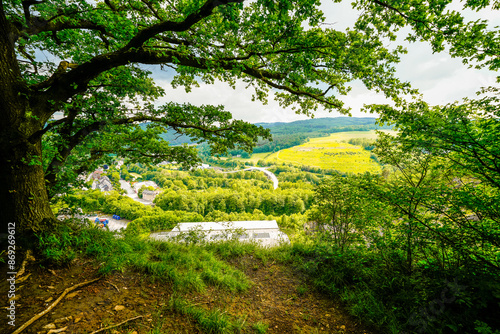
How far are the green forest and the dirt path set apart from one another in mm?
25

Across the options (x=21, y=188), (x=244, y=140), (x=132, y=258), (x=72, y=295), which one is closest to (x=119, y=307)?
(x=72, y=295)

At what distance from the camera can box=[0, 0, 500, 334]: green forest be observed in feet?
8.43

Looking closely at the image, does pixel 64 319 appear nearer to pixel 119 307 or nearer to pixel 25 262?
pixel 119 307

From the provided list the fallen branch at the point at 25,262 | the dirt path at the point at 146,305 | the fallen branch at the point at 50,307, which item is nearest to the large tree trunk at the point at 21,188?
the fallen branch at the point at 25,262

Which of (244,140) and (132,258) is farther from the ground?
(244,140)

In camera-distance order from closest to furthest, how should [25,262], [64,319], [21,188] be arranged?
1. [64,319]
2. [25,262]
3. [21,188]

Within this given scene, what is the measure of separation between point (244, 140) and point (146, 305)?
434cm

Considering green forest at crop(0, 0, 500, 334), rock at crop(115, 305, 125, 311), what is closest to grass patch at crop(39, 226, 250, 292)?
green forest at crop(0, 0, 500, 334)

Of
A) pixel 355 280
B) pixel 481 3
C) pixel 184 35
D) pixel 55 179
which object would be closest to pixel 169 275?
pixel 55 179

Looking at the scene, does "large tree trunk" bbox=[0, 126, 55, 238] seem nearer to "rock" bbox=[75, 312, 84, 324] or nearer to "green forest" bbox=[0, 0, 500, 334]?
"green forest" bbox=[0, 0, 500, 334]

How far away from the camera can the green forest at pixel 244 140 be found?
2.57 metres

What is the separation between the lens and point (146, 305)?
2.69 meters

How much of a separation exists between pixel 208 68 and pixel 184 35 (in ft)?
3.70

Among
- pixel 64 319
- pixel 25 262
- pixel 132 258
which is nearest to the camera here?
pixel 64 319
